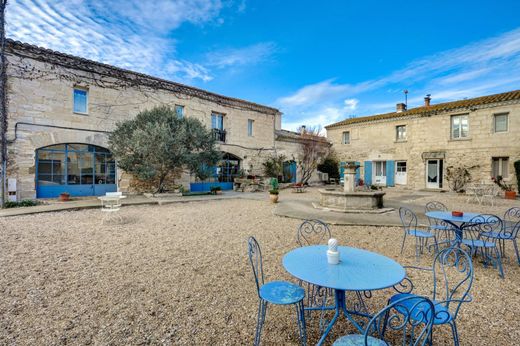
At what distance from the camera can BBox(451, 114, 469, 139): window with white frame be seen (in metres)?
14.3

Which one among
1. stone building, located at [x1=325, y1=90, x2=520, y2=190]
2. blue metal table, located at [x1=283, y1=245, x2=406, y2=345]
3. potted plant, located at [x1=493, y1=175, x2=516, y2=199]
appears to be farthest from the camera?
stone building, located at [x1=325, y1=90, x2=520, y2=190]

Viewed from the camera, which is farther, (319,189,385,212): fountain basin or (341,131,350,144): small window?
(341,131,350,144): small window

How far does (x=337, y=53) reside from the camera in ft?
40.6

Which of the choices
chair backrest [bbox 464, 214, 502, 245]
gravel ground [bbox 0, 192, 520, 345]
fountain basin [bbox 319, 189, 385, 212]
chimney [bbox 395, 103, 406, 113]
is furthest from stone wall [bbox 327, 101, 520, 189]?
gravel ground [bbox 0, 192, 520, 345]

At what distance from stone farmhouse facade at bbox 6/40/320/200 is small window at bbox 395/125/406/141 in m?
13.6

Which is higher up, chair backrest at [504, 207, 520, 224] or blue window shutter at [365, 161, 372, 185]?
blue window shutter at [365, 161, 372, 185]

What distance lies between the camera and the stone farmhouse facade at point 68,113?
28.9 feet

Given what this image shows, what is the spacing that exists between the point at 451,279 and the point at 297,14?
9581mm

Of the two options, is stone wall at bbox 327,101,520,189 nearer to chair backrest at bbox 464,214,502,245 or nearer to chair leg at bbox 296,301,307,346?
chair backrest at bbox 464,214,502,245

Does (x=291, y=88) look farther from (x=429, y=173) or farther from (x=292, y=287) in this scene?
(x=292, y=287)

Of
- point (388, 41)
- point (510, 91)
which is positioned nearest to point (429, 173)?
point (510, 91)

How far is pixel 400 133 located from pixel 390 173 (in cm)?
288

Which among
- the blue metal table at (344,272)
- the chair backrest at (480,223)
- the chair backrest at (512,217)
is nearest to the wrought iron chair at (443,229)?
the chair backrest at (480,223)

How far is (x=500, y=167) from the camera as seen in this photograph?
13.1m
